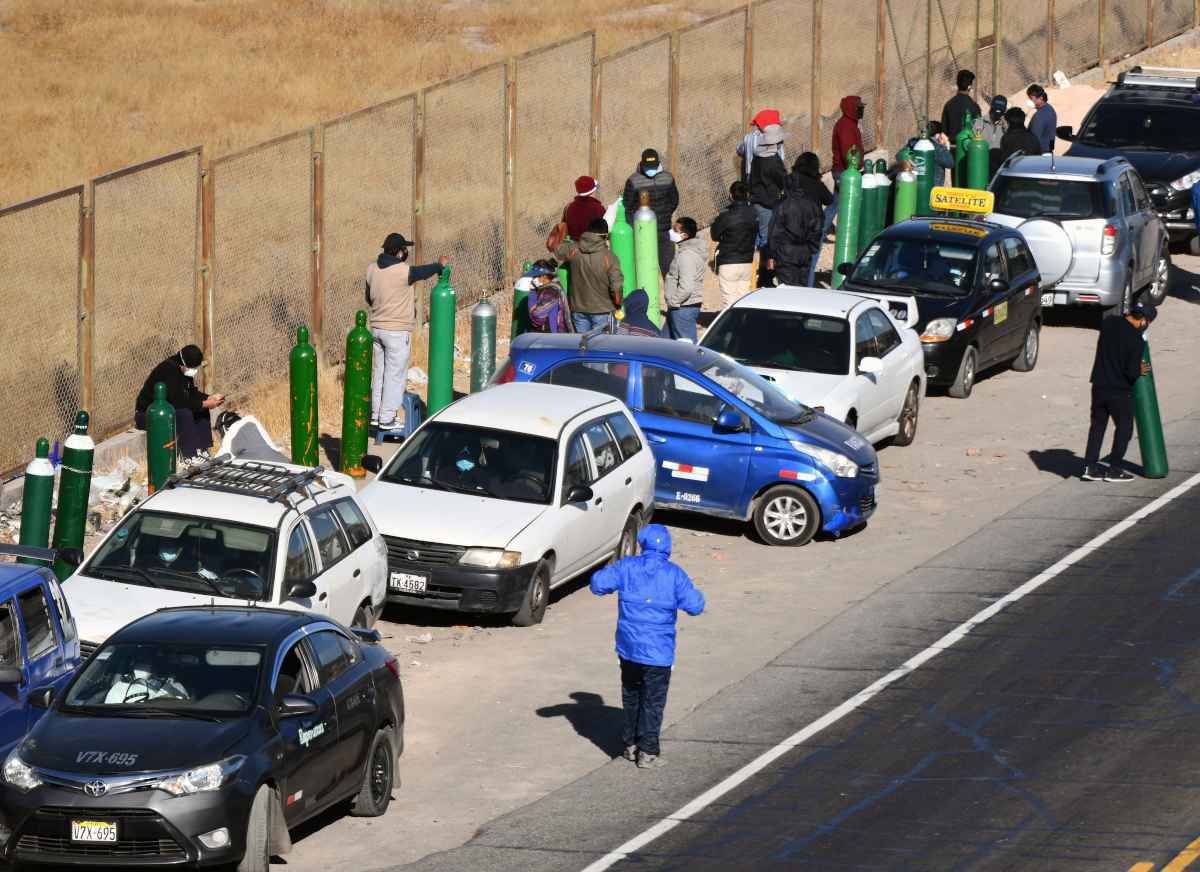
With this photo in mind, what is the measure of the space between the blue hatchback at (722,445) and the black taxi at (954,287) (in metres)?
5.09

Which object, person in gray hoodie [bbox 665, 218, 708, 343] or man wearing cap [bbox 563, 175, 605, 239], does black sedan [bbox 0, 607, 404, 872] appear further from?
man wearing cap [bbox 563, 175, 605, 239]

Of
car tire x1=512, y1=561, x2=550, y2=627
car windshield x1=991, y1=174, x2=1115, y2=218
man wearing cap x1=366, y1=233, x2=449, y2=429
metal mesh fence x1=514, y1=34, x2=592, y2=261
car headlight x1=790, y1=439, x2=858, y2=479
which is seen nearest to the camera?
car tire x1=512, y1=561, x2=550, y2=627

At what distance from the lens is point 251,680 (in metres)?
12.7

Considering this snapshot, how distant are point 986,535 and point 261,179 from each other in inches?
335

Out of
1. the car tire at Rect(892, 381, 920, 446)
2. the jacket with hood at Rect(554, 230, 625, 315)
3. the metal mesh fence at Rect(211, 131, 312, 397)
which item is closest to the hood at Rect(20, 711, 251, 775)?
the metal mesh fence at Rect(211, 131, 312, 397)

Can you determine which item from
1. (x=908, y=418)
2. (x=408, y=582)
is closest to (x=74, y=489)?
(x=408, y=582)

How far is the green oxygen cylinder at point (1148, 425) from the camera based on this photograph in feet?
73.6

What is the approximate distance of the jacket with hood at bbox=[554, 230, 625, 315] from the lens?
79.5ft

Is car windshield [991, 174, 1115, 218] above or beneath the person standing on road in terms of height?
above

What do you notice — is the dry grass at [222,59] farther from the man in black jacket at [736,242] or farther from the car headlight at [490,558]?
the car headlight at [490,558]

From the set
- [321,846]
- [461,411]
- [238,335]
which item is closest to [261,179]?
[238,335]

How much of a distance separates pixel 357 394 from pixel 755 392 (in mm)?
3805

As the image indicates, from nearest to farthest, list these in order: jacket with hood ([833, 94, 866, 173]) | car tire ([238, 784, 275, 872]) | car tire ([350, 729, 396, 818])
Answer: car tire ([238, 784, 275, 872]) → car tire ([350, 729, 396, 818]) → jacket with hood ([833, 94, 866, 173])

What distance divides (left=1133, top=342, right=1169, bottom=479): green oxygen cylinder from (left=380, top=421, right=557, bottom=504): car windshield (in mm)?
7100
